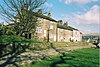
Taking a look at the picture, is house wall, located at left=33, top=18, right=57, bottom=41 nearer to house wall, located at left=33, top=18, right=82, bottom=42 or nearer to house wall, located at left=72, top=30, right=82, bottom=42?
house wall, located at left=33, top=18, right=82, bottom=42

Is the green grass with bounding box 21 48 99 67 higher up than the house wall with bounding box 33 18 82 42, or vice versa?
the house wall with bounding box 33 18 82 42

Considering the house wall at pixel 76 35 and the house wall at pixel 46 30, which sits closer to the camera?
the house wall at pixel 46 30

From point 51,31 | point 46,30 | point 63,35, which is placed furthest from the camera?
point 63,35

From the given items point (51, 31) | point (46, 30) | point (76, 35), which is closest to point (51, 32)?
point (51, 31)

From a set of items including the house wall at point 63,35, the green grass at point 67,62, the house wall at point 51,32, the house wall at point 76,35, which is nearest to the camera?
A: the green grass at point 67,62

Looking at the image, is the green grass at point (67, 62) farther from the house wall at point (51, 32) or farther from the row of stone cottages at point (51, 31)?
the house wall at point (51, 32)

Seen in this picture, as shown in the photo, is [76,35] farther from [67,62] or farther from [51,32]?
[67,62]

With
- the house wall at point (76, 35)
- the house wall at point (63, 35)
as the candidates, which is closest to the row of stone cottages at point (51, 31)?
the house wall at point (63, 35)

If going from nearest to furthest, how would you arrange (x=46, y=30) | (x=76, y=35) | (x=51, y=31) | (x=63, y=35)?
1. (x=46, y=30)
2. (x=51, y=31)
3. (x=63, y=35)
4. (x=76, y=35)

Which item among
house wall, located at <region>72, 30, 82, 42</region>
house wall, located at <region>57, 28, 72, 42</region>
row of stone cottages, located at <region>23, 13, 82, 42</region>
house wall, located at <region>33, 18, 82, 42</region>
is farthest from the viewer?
house wall, located at <region>72, 30, 82, 42</region>

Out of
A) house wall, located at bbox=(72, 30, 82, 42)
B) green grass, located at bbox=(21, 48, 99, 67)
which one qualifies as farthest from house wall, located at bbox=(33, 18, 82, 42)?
green grass, located at bbox=(21, 48, 99, 67)

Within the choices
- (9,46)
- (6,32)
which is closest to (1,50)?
(9,46)

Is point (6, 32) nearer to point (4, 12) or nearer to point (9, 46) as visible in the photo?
point (4, 12)

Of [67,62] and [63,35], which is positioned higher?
[63,35]
